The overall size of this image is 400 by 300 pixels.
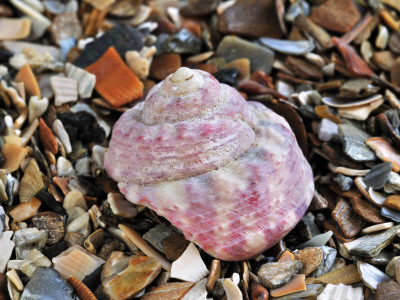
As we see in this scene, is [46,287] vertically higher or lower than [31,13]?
lower

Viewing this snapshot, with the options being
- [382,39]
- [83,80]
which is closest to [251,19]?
[382,39]

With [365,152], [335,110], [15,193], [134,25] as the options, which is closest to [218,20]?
[134,25]

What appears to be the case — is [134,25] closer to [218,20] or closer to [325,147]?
[218,20]

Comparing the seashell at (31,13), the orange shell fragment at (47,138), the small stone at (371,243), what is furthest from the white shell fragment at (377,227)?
the seashell at (31,13)

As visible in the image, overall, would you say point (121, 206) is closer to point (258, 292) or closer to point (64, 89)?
point (258, 292)

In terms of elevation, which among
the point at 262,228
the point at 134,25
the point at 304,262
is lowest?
the point at 304,262

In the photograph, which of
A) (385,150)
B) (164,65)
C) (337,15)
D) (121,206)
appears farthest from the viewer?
(337,15)
